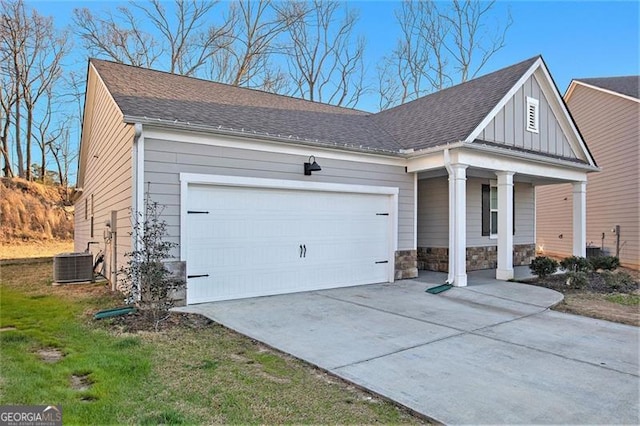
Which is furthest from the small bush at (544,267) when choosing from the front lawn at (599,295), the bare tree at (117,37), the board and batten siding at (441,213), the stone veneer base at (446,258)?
the bare tree at (117,37)

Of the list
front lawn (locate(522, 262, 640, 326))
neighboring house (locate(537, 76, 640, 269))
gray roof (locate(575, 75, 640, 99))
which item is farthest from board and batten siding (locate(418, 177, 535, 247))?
gray roof (locate(575, 75, 640, 99))

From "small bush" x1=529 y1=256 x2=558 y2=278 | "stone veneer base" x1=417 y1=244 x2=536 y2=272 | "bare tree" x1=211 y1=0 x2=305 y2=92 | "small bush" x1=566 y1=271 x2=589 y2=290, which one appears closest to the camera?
"small bush" x1=566 y1=271 x2=589 y2=290

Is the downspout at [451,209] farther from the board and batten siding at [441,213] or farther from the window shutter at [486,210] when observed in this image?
the window shutter at [486,210]

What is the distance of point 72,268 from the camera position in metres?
9.19

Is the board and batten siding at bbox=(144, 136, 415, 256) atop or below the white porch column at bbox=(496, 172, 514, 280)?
atop

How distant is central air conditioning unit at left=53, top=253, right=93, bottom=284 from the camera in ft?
29.8

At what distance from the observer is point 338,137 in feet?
29.2

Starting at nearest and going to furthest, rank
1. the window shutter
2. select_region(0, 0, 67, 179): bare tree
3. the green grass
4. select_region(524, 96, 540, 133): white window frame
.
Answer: the green grass, select_region(524, 96, 540, 133): white window frame, the window shutter, select_region(0, 0, 67, 179): bare tree

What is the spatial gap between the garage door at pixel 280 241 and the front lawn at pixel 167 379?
1.48m

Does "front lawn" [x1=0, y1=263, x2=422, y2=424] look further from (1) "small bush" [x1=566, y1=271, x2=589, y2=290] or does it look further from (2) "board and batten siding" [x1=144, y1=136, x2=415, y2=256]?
(1) "small bush" [x1=566, y1=271, x2=589, y2=290]

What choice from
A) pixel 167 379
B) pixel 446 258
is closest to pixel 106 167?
pixel 167 379

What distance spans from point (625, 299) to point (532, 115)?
15.7 ft

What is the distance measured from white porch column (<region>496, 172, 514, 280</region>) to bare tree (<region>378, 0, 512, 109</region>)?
1526cm

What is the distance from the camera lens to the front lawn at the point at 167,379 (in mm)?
2943
